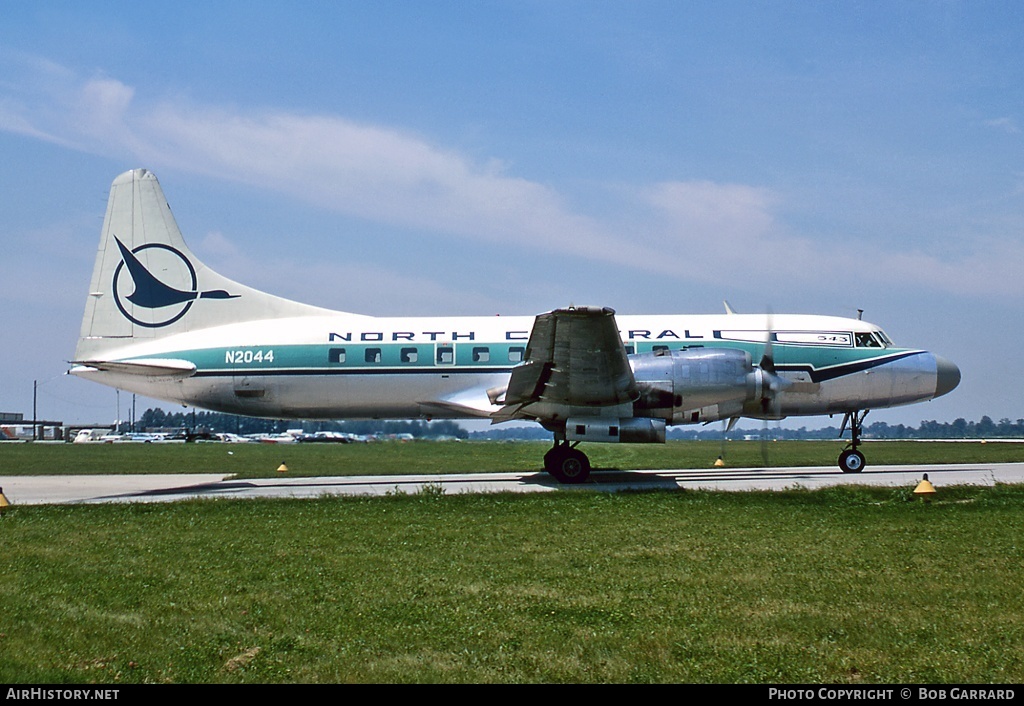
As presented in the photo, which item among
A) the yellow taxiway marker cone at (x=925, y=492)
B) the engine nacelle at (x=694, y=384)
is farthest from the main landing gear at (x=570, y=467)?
the yellow taxiway marker cone at (x=925, y=492)

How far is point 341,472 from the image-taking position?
29203 millimetres

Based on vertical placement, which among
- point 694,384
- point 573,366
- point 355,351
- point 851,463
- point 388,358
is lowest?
point 851,463

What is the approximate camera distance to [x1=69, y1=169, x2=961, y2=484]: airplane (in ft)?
75.4

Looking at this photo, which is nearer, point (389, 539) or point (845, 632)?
point (845, 632)

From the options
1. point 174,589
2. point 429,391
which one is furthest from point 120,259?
point 174,589

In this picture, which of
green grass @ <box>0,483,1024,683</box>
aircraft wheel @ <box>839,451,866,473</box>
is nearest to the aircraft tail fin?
green grass @ <box>0,483,1024,683</box>

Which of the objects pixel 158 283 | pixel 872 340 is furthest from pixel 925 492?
pixel 158 283

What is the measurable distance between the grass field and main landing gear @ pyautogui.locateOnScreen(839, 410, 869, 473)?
8.26m

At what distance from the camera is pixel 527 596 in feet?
28.9

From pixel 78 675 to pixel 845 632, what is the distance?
20.5 ft

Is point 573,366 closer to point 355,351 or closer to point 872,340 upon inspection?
point 355,351

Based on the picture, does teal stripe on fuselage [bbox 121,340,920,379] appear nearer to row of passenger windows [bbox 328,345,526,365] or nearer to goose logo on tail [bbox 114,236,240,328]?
row of passenger windows [bbox 328,345,526,365]

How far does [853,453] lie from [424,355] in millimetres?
12428

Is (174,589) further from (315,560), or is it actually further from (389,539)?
(389,539)
